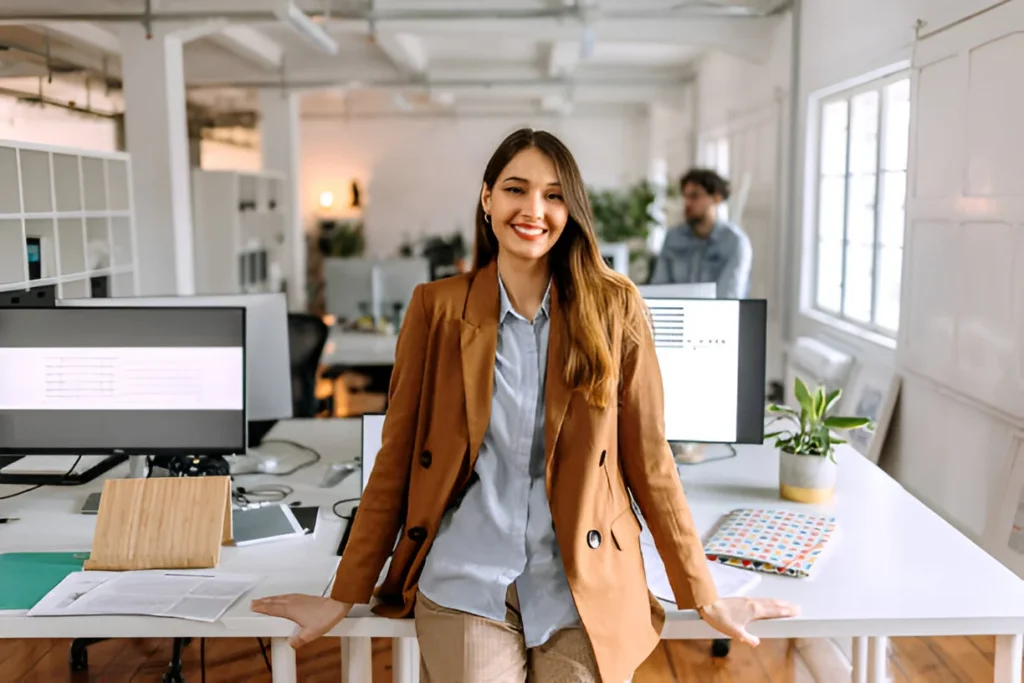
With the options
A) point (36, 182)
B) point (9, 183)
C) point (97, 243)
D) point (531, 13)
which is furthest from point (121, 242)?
point (531, 13)

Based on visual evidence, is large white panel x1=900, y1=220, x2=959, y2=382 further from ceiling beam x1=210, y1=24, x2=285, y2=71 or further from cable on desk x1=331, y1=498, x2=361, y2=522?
ceiling beam x1=210, y1=24, x2=285, y2=71

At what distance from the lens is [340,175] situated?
43.5 feet

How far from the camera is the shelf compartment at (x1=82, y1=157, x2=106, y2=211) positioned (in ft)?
16.8

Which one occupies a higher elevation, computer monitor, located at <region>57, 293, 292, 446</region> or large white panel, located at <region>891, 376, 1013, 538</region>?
computer monitor, located at <region>57, 293, 292, 446</region>

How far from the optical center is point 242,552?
190 centimetres

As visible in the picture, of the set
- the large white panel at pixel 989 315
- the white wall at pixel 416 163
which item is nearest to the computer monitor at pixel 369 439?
the large white panel at pixel 989 315

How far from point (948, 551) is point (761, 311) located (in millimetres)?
685

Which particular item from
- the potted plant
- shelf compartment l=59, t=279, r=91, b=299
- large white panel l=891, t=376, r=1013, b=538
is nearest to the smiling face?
the potted plant

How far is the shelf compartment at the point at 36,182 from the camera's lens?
173 inches

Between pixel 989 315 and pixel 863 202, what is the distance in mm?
1899

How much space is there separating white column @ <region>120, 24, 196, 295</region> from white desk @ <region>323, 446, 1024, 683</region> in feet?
14.8

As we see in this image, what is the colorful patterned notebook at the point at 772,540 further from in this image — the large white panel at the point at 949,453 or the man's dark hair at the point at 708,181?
the man's dark hair at the point at 708,181

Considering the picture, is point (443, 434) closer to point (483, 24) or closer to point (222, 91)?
point (483, 24)

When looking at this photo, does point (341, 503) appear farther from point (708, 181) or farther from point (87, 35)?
point (87, 35)
